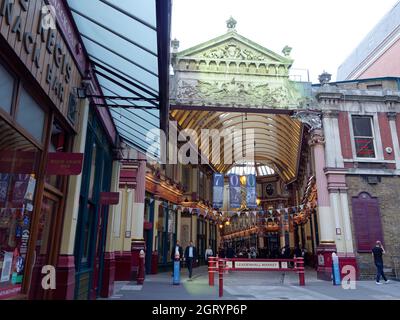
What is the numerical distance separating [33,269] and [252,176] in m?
20.6

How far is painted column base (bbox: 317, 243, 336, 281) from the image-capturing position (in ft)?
52.1

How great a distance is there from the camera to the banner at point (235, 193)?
922 inches

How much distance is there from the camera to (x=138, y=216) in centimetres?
1739

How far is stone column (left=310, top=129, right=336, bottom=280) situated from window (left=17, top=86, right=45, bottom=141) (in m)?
14.7

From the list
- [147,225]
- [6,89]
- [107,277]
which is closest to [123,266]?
[147,225]

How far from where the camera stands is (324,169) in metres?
17.4

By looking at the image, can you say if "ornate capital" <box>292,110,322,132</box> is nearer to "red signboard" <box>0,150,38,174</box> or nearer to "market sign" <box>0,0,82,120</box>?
"market sign" <box>0,0,82,120</box>

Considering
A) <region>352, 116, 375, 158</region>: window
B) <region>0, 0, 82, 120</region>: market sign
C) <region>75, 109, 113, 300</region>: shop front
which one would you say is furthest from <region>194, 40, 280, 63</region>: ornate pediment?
<region>0, 0, 82, 120</region>: market sign

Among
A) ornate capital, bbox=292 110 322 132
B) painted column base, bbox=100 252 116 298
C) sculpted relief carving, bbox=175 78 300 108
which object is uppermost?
sculpted relief carving, bbox=175 78 300 108

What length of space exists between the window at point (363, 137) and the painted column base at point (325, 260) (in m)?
5.17

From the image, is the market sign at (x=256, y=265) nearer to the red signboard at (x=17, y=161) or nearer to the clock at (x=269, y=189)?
the red signboard at (x=17, y=161)

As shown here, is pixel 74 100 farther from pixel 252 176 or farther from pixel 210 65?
pixel 252 176
